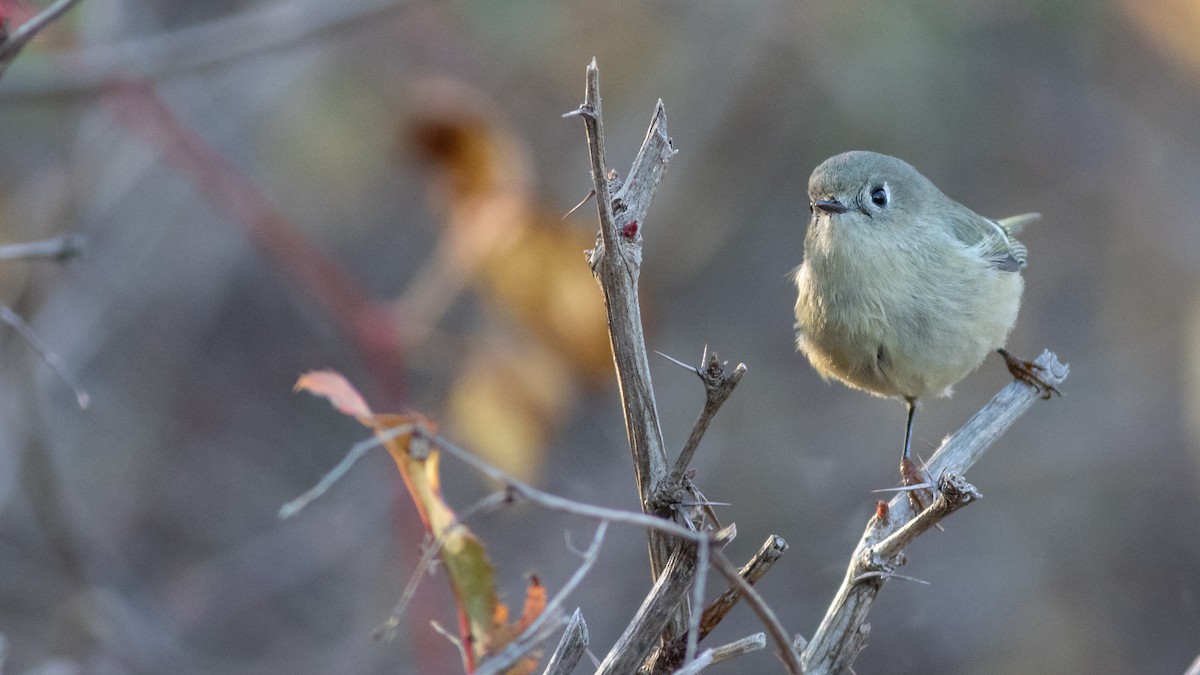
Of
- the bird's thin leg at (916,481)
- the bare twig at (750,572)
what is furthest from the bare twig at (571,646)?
the bird's thin leg at (916,481)

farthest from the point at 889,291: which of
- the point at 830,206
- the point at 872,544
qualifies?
the point at 872,544

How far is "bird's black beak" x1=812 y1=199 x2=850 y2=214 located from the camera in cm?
265

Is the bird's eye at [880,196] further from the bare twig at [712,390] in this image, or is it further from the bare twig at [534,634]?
the bare twig at [534,634]

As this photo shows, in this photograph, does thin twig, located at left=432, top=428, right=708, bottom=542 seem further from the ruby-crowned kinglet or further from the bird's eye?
the bird's eye

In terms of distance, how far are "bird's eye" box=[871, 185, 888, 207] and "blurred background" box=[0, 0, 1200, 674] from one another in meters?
1.37

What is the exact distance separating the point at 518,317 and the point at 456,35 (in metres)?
2.60

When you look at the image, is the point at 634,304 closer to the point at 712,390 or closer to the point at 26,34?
the point at 712,390

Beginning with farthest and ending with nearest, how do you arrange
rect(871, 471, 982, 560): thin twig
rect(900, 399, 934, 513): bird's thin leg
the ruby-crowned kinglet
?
the ruby-crowned kinglet → rect(900, 399, 934, 513): bird's thin leg → rect(871, 471, 982, 560): thin twig

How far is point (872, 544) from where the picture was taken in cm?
178

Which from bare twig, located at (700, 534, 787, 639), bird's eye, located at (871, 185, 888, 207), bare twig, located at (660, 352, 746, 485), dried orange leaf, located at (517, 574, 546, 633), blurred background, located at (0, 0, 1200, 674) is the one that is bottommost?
bare twig, located at (700, 534, 787, 639)

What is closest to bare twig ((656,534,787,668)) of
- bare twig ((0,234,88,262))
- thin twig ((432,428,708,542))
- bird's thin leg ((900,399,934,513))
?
Answer: thin twig ((432,428,708,542))

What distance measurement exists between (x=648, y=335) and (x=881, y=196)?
137 centimetres

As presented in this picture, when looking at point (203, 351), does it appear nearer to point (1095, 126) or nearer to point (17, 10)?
point (17, 10)

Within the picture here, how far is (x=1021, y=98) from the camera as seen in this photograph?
18.4 ft
